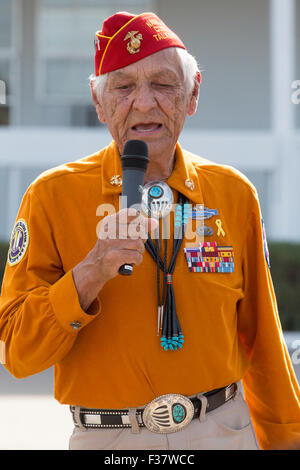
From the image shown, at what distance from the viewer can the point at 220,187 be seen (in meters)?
2.88

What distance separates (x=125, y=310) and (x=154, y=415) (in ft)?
1.19

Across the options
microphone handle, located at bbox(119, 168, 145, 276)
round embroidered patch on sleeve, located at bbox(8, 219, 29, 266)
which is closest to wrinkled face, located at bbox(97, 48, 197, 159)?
microphone handle, located at bbox(119, 168, 145, 276)

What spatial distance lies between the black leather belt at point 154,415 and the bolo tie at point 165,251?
0.18 meters

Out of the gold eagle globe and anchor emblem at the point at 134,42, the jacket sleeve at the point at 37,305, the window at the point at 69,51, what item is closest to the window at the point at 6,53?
the window at the point at 69,51

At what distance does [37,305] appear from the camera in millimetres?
2461

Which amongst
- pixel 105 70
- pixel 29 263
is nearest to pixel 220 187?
pixel 105 70

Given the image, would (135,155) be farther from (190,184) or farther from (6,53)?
(6,53)

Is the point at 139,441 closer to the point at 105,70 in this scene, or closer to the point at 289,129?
the point at 105,70

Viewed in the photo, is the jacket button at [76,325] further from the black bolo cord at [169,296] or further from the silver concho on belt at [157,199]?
the silver concho on belt at [157,199]

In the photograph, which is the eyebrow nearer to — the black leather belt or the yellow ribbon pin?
the yellow ribbon pin

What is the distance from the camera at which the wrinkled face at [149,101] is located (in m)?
2.64

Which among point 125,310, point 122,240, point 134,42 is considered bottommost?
point 125,310

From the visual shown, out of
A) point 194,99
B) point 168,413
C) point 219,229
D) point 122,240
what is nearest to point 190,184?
point 219,229

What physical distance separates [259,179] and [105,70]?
1416cm
